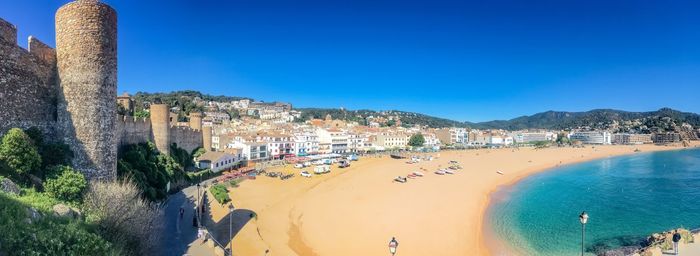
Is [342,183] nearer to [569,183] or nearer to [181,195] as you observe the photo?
[181,195]

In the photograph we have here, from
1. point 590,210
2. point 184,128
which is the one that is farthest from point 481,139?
point 184,128

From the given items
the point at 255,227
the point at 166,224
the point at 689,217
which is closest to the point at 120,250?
the point at 166,224

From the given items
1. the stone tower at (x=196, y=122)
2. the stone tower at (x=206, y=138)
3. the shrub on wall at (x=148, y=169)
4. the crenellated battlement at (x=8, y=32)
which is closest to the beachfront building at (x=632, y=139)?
the stone tower at (x=206, y=138)

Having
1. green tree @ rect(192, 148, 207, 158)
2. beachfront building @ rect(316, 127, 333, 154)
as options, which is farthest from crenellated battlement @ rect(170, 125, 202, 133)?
beachfront building @ rect(316, 127, 333, 154)

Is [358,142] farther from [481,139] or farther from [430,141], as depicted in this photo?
[481,139]

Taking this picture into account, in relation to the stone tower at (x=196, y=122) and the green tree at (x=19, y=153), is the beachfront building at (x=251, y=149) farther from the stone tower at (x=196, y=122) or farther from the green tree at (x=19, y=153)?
the green tree at (x=19, y=153)

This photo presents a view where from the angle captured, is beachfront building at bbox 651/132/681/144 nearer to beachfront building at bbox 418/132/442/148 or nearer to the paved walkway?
beachfront building at bbox 418/132/442/148
